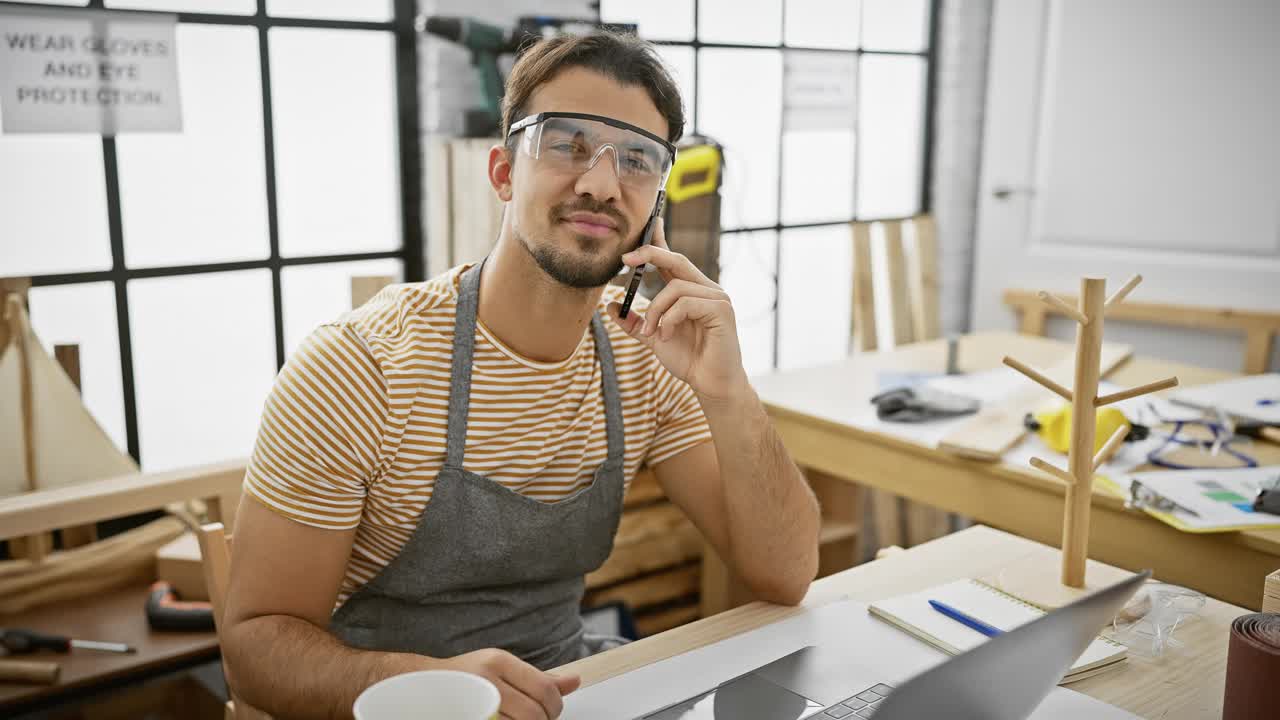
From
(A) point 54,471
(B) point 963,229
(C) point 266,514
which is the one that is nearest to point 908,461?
A: (C) point 266,514

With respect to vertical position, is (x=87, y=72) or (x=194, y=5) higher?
(x=194, y=5)

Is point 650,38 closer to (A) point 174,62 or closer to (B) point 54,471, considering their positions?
(A) point 174,62

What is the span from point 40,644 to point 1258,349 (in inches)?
123

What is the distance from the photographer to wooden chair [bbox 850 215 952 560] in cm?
331

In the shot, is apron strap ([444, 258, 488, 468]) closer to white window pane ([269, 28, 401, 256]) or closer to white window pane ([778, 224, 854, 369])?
white window pane ([269, 28, 401, 256])

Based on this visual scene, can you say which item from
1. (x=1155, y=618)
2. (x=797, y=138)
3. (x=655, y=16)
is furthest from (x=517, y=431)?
(x=797, y=138)

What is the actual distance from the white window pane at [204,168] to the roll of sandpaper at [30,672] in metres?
0.85

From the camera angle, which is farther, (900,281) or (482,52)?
(900,281)

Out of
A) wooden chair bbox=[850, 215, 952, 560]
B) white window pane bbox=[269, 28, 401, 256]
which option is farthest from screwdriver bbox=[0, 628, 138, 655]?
wooden chair bbox=[850, 215, 952, 560]

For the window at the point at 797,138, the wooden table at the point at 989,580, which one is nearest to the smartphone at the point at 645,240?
the wooden table at the point at 989,580

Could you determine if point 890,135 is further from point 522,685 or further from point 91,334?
point 522,685

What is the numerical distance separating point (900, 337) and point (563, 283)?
2.39 m

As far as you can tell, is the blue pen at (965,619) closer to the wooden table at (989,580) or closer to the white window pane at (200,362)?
the wooden table at (989,580)

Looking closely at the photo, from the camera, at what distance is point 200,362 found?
7.44 feet
